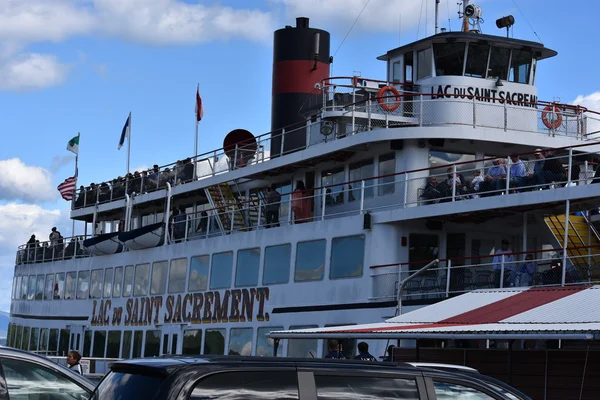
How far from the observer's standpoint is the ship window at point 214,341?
25.5 m

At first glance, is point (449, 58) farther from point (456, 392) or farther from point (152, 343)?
point (456, 392)

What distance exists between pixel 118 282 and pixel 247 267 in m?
7.72

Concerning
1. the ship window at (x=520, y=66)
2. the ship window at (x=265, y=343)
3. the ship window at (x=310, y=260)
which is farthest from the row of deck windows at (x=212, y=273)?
the ship window at (x=520, y=66)

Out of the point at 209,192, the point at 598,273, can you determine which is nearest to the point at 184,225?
the point at 209,192

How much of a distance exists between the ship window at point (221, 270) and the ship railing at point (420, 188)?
82cm

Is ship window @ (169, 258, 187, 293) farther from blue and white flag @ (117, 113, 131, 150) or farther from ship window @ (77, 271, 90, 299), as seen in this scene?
blue and white flag @ (117, 113, 131, 150)

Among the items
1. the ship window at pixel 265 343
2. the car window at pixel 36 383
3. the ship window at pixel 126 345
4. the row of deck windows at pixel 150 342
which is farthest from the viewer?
the ship window at pixel 126 345

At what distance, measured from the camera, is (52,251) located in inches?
1484

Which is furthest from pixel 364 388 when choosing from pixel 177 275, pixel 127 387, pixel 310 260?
pixel 177 275

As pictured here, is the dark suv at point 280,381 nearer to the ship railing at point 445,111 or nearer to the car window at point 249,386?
the car window at point 249,386

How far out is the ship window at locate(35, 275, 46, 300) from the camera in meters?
37.5

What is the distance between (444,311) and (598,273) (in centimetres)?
355

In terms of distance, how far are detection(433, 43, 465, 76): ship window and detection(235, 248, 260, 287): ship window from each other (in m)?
6.44

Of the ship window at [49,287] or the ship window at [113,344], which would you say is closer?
the ship window at [113,344]
